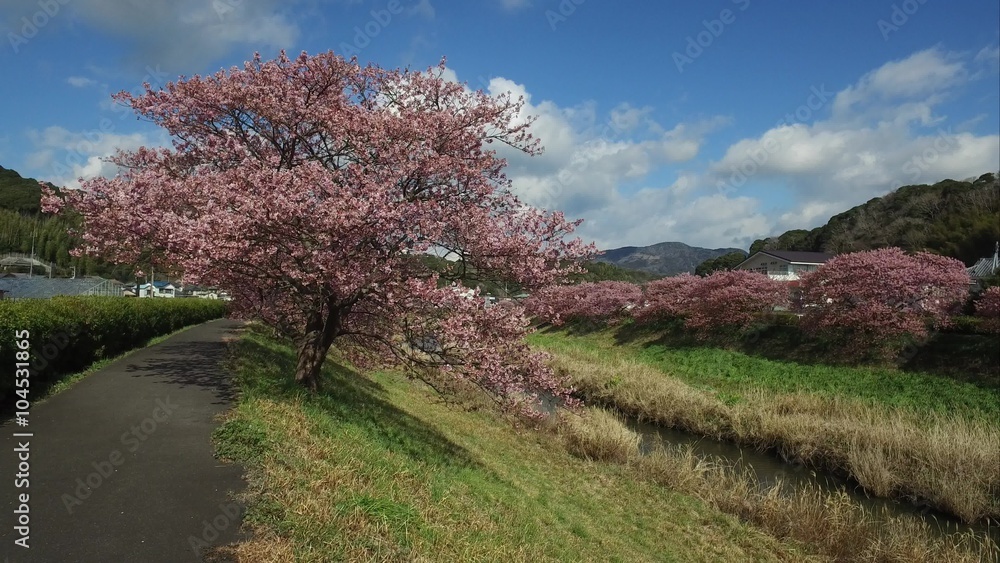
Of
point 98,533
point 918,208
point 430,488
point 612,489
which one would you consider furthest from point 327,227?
point 918,208

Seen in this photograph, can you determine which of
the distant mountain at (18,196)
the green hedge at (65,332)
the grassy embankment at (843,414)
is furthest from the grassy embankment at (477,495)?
the distant mountain at (18,196)

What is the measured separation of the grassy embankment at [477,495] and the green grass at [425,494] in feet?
0.09

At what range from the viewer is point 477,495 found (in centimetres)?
860

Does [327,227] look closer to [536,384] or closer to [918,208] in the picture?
[536,384]

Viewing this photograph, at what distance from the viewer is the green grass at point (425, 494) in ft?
18.3

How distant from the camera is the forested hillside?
8.31 meters

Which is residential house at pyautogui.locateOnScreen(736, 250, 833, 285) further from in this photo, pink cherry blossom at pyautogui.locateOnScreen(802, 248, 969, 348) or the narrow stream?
the narrow stream

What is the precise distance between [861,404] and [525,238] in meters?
15.0

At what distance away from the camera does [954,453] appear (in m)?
12.9

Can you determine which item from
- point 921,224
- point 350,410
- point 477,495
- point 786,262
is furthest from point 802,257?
point 477,495

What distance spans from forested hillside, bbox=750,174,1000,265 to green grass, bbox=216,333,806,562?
606cm

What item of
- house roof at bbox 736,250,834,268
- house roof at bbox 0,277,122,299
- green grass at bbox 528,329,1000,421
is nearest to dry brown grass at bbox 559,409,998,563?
green grass at bbox 528,329,1000,421

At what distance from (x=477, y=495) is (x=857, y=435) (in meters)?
11.6

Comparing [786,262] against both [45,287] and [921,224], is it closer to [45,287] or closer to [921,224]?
[921,224]
